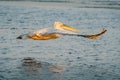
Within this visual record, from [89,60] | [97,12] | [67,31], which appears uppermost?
[67,31]

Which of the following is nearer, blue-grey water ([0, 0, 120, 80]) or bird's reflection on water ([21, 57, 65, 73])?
blue-grey water ([0, 0, 120, 80])

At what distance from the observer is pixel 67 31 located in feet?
59.8

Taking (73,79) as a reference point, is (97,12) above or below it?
below

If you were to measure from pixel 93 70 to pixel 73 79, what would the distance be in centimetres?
223

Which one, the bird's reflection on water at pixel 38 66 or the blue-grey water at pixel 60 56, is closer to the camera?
the blue-grey water at pixel 60 56

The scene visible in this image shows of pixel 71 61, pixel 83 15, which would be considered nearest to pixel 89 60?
pixel 71 61

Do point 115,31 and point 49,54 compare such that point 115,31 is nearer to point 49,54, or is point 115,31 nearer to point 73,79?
point 49,54

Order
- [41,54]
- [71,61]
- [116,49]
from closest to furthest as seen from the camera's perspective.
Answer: [71,61]
[41,54]
[116,49]

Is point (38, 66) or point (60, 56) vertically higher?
point (38, 66)

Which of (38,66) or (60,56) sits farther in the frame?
(60,56)

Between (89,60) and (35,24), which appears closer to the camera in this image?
(89,60)

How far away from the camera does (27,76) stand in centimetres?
1720

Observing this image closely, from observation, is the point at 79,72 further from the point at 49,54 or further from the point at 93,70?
the point at 49,54

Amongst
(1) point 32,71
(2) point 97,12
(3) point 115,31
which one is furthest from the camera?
(2) point 97,12
